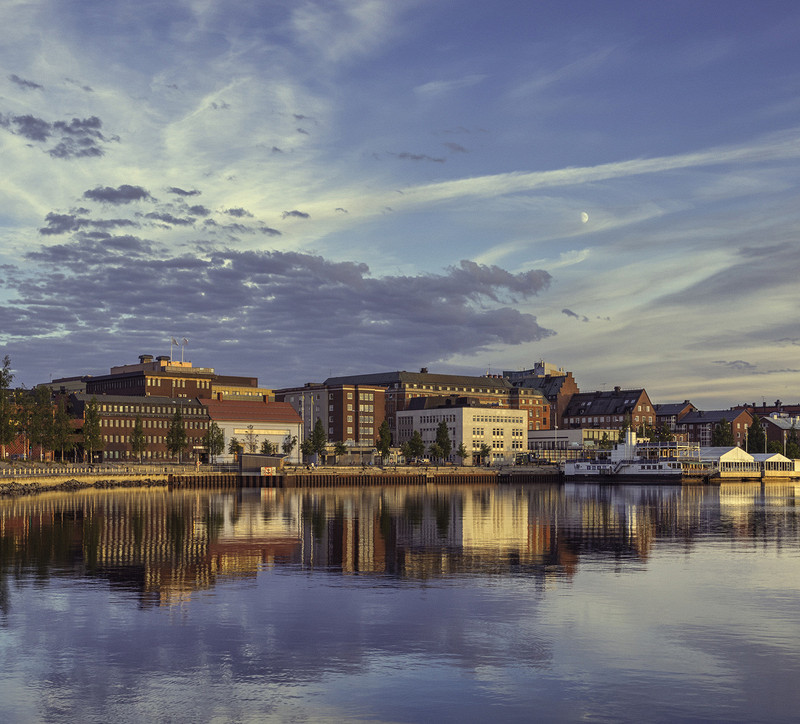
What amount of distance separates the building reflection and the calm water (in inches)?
14.2

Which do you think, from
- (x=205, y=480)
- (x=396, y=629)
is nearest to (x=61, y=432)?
(x=205, y=480)

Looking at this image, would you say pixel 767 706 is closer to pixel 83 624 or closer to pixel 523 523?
pixel 83 624

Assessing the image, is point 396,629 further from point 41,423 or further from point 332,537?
point 41,423

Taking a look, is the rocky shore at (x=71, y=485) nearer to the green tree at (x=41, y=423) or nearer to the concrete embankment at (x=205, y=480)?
the concrete embankment at (x=205, y=480)

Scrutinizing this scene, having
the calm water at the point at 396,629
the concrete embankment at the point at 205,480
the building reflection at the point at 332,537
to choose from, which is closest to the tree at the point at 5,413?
the concrete embankment at the point at 205,480

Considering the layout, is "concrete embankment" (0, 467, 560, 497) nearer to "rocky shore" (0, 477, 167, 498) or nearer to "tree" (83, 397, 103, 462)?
"rocky shore" (0, 477, 167, 498)

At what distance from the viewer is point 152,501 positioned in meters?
114

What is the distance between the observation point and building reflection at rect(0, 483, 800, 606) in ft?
148

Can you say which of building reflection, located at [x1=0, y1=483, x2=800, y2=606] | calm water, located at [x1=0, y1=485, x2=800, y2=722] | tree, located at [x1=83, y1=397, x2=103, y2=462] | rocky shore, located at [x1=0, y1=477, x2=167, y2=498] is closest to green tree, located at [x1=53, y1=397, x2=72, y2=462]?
tree, located at [x1=83, y1=397, x2=103, y2=462]

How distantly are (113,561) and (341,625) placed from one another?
21.0 m

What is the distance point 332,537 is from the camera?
207 ft

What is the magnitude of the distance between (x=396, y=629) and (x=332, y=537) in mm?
32874

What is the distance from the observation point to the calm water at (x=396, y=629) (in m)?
22.3

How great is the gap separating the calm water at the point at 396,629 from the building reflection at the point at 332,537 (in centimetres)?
36
